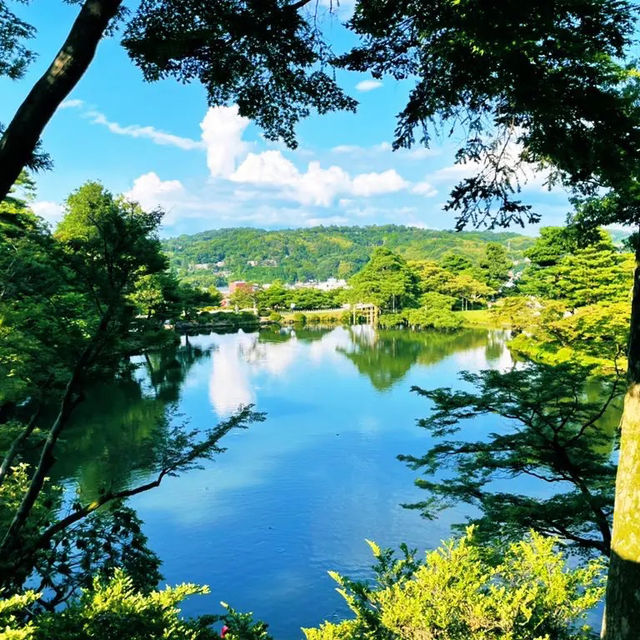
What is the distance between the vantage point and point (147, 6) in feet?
8.61

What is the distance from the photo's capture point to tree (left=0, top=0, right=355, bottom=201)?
1700 millimetres

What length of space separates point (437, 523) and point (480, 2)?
286 inches

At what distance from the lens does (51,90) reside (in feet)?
5.60

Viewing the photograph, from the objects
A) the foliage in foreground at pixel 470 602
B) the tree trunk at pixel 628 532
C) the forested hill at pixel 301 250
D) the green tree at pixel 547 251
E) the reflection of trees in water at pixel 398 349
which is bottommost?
the reflection of trees in water at pixel 398 349

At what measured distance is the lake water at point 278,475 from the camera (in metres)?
6.38

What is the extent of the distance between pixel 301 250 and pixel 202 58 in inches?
4785

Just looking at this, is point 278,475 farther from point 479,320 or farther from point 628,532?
point 479,320

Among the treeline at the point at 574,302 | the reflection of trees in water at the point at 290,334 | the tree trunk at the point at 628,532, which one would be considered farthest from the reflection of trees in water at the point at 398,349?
the tree trunk at the point at 628,532

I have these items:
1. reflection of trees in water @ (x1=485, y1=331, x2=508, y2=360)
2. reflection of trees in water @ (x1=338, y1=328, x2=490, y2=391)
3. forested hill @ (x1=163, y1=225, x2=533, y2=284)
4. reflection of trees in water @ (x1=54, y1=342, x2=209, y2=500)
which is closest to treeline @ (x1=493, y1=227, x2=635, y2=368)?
reflection of trees in water @ (x1=485, y1=331, x2=508, y2=360)

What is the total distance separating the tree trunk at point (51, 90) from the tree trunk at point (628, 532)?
2.66 metres

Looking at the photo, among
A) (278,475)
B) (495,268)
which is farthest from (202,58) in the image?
(495,268)

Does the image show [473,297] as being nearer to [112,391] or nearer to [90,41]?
[112,391]

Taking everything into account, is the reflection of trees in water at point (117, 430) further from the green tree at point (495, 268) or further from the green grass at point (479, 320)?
the green tree at point (495, 268)

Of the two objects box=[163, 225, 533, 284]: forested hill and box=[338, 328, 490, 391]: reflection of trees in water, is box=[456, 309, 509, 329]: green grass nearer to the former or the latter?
box=[338, 328, 490, 391]: reflection of trees in water
